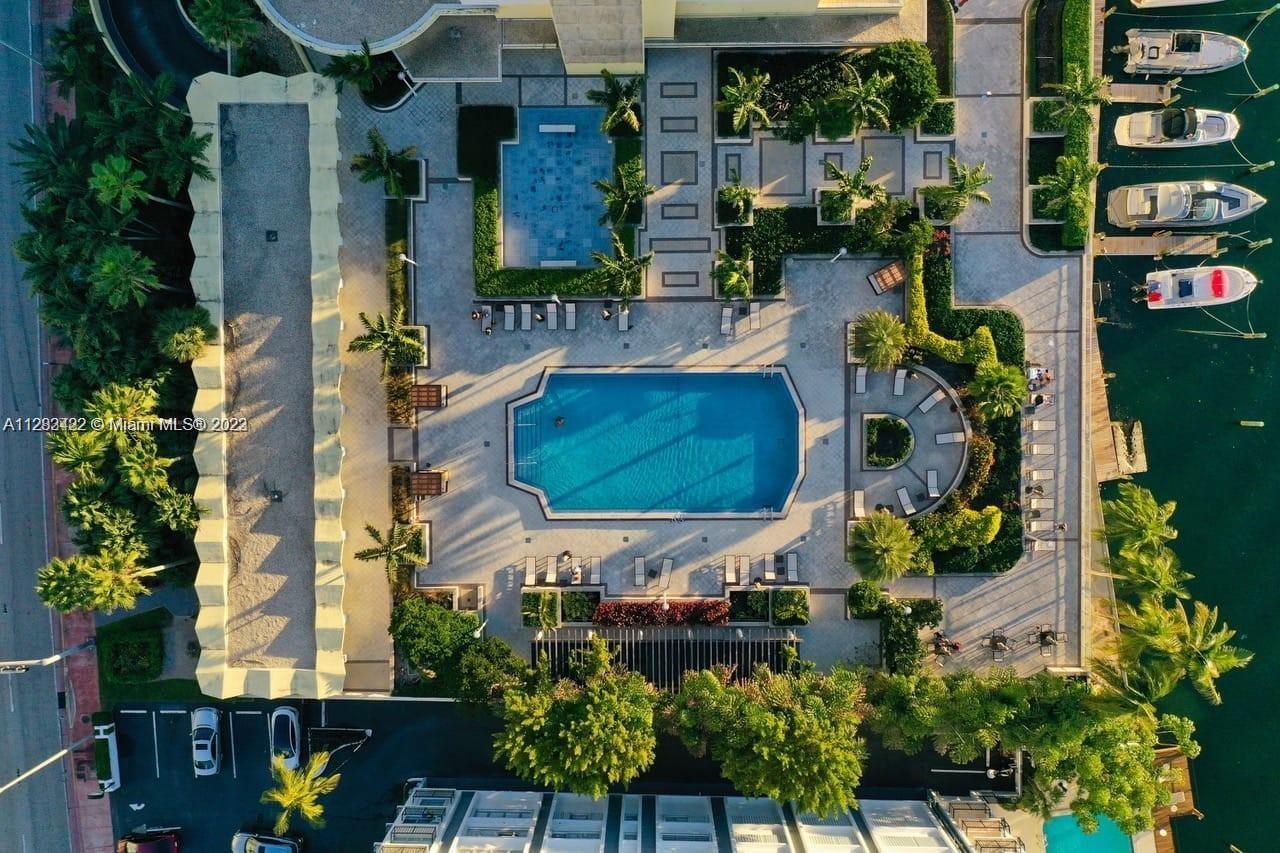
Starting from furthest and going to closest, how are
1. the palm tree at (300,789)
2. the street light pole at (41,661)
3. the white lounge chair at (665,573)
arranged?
the white lounge chair at (665,573) → the street light pole at (41,661) → the palm tree at (300,789)

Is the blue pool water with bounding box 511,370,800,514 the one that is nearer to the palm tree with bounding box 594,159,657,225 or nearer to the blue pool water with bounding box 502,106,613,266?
the blue pool water with bounding box 502,106,613,266

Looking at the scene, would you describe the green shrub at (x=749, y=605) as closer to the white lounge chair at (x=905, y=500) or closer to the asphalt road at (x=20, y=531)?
the white lounge chair at (x=905, y=500)

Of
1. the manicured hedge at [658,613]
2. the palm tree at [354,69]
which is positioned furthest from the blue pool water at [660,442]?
the palm tree at [354,69]

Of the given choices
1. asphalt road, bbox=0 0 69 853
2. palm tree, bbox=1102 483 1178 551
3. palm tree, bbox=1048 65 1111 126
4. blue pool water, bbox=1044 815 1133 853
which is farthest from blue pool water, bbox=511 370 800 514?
asphalt road, bbox=0 0 69 853

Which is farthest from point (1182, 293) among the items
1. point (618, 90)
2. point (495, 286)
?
point (495, 286)

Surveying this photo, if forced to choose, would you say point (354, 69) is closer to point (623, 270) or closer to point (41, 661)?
point (623, 270)

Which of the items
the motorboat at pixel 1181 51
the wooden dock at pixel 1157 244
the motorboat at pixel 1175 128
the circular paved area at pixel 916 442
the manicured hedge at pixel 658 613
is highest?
the motorboat at pixel 1181 51

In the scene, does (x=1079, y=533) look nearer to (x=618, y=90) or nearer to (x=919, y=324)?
(x=919, y=324)
